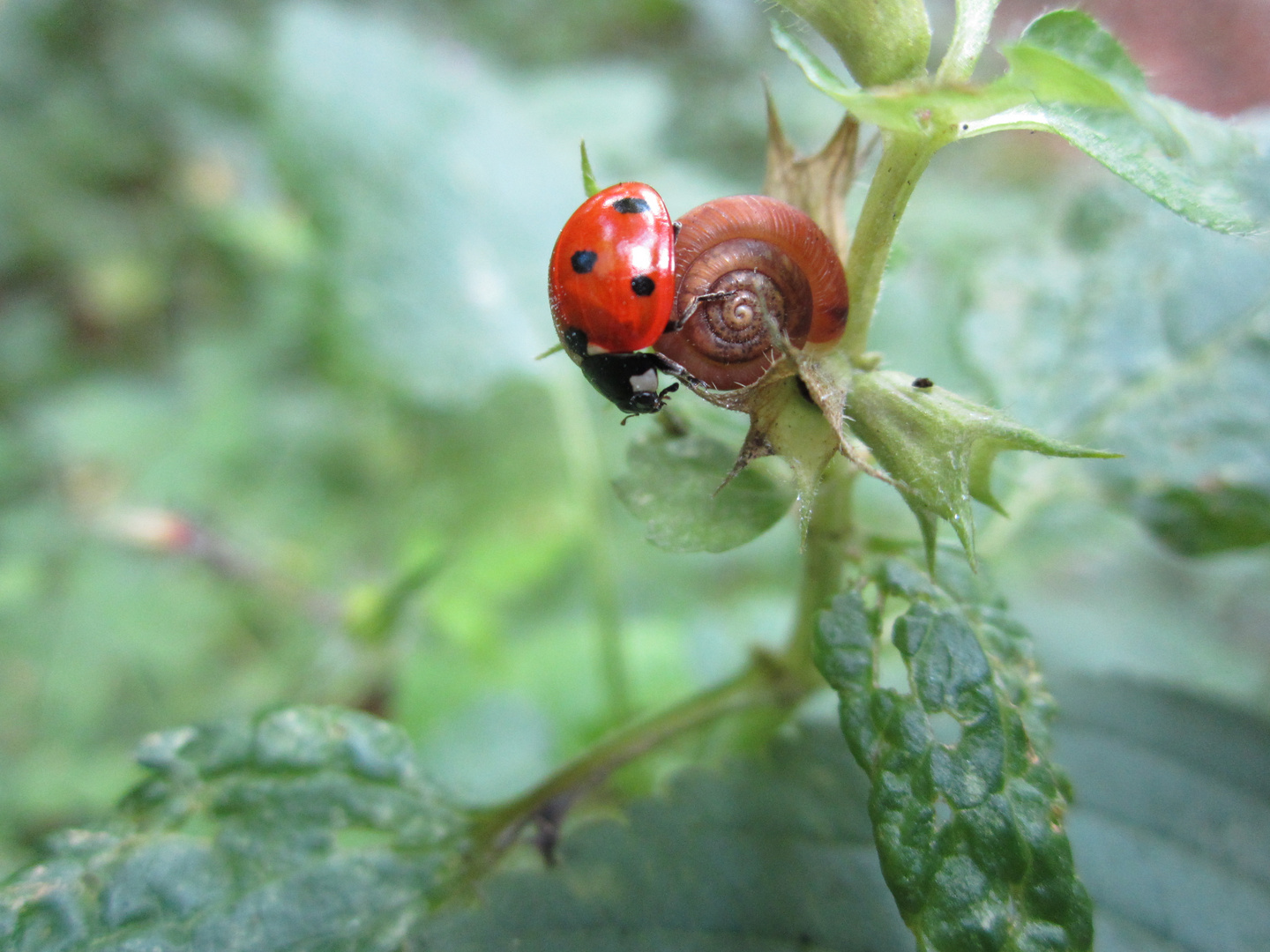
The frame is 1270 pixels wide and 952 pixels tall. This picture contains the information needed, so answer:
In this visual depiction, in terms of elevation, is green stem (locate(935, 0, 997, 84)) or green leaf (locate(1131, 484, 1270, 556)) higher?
green stem (locate(935, 0, 997, 84))

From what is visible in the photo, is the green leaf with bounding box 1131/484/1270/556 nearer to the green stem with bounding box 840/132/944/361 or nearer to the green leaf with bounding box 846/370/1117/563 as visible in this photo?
the green leaf with bounding box 846/370/1117/563

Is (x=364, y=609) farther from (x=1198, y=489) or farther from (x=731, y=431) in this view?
(x=1198, y=489)

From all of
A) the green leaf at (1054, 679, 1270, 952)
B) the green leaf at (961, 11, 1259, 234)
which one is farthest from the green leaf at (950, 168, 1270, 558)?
the green leaf at (961, 11, 1259, 234)

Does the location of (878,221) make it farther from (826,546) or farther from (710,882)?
(710,882)

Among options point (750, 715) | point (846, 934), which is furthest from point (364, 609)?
point (846, 934)

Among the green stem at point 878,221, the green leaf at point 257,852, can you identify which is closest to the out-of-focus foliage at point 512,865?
the green leaf at point 257,852

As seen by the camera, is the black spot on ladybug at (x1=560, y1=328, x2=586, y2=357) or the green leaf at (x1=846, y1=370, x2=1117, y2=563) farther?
the black spot on ladybug at (x1=560, y1=328, x2=586, y2=357)
